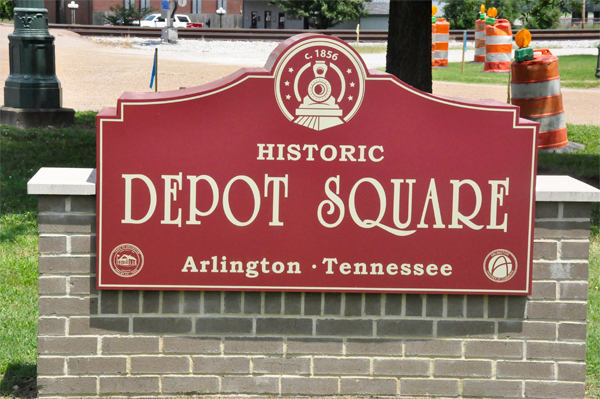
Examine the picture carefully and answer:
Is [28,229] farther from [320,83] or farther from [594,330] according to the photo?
[594,330]

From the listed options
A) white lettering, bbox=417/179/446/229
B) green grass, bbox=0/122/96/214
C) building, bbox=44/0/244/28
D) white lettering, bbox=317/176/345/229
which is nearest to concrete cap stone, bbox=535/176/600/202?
white lettering, bbox=417/179/446/229

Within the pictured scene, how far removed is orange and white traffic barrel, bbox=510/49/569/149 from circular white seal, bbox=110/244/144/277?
332 inches

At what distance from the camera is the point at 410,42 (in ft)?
28.8

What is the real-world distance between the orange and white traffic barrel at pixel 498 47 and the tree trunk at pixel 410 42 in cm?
1490

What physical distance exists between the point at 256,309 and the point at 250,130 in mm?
845

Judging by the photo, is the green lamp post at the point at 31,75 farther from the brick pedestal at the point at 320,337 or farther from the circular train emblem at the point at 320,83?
the circular train emblem at the point at 320,83

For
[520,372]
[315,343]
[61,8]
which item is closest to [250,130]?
[315,343]

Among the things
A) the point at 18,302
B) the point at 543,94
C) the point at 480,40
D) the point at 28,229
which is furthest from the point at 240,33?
the point at 18,302

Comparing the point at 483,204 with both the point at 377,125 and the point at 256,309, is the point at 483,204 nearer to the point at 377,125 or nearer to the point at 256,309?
the point at 377,125

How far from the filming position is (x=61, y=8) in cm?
5259

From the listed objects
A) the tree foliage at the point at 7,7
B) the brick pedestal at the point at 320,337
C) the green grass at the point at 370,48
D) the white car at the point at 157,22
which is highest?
the tree foliage at the point at 7,7

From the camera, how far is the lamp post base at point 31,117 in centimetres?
1076

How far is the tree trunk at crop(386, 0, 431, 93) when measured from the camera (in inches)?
342

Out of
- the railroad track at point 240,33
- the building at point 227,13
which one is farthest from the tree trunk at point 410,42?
the building at point 227,13
